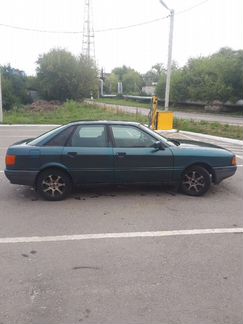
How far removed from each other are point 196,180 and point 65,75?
41.8m

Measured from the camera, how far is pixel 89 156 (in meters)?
6.27

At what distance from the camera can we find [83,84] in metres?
46.9

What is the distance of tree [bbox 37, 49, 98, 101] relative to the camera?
46094mm

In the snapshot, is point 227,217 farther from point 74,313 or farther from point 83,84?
point 83,84

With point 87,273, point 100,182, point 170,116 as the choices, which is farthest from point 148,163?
point 170,116

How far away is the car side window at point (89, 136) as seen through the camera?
6.38 m

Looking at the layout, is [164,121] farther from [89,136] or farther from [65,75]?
[65,75]

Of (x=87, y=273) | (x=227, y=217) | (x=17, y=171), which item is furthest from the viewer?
(x=17, y=171)

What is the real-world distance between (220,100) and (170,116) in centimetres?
3037

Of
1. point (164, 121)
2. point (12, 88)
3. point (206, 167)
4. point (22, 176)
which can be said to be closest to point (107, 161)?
point (22, 176)

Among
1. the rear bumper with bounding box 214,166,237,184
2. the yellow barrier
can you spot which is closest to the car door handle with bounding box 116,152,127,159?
the rear bumper with bounding box 214,166,237,184

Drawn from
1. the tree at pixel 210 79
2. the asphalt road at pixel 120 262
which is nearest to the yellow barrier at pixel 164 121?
the asphalt road at pixel 120 262

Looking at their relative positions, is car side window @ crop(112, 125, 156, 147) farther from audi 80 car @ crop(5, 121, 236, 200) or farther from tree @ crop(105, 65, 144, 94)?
tree @ crop(105, 65, 144, 94)

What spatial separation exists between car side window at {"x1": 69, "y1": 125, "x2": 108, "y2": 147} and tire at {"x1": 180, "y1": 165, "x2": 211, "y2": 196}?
5.29ft
